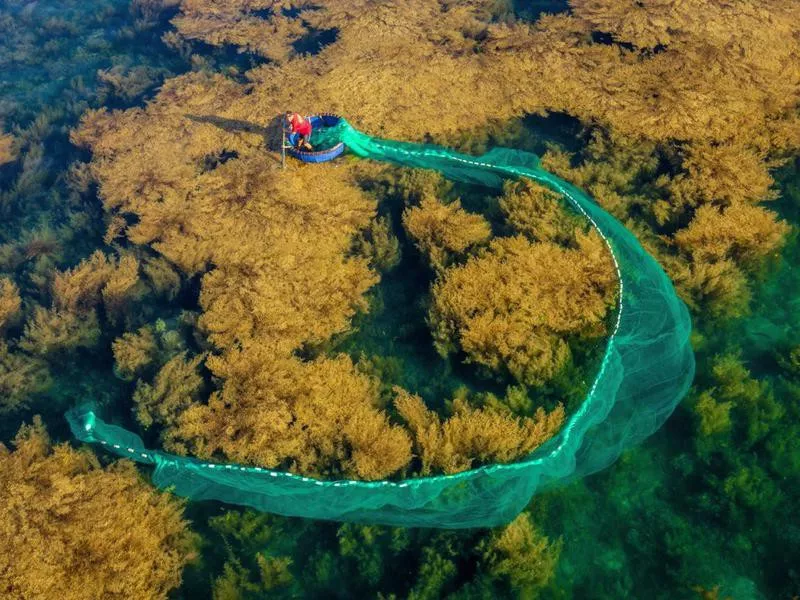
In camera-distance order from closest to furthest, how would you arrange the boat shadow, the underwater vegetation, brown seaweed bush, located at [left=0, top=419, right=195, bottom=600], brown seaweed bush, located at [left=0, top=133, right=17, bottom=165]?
brown seaweed bush, located at [left=0, top=419, right=195, bottom=600], the underwater vegetation, the boat shadow, brown seaweed bush, located at [left=0, top=133, right=17, bottom=165]

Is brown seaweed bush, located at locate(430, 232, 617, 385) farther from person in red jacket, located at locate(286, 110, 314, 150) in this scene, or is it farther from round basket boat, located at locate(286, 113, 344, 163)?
person in red jacket, located at locate(286, 110, 314, 150)

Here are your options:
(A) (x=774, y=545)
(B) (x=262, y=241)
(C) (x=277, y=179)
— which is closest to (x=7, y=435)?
(B) (x=262, y=241)

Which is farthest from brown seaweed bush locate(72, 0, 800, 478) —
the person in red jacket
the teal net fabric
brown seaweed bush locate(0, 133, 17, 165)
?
brown seaweed bush locate(0, 133, 17, 165)

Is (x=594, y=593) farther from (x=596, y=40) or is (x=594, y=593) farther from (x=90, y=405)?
(x=596, y=40)

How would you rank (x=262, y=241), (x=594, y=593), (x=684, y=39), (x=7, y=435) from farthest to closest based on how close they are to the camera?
(x=684, y=39), (x=262, y=241), (x=7, y=435), (x=594, y=593)

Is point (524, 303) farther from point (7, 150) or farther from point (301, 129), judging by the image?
point (7, 150)

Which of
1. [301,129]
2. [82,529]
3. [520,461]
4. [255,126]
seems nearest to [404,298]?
[520,461]
